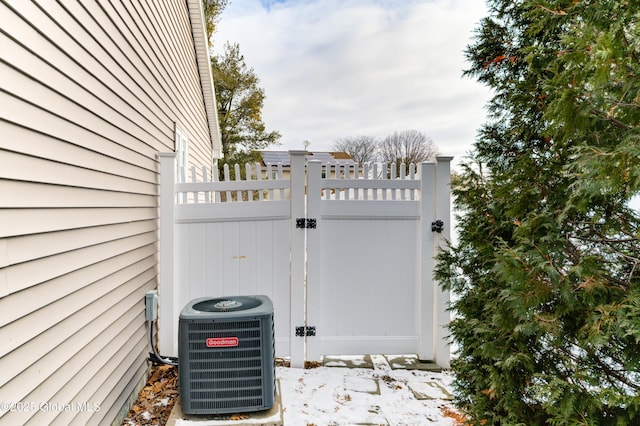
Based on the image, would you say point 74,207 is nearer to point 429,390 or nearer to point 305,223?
point 305,223

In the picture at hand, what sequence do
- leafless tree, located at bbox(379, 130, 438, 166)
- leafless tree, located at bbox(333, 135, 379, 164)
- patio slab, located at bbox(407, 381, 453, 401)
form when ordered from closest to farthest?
patio slab, located at bbox(407, 381, 453, 401) → leafless tree, located at bbox(379, 130, 438, 166) → leafless tree, located at bbox(333, 135, 379, 164)

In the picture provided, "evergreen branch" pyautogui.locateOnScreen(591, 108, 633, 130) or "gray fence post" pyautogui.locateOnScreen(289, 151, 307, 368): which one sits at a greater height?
"evergreen branch" pyautogui.locateOnScreen(591, 108, 633, 130)

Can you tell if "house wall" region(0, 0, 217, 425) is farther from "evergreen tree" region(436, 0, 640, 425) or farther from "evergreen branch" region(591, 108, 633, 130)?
"evergreen branch" region(591, 108, 633, 130)

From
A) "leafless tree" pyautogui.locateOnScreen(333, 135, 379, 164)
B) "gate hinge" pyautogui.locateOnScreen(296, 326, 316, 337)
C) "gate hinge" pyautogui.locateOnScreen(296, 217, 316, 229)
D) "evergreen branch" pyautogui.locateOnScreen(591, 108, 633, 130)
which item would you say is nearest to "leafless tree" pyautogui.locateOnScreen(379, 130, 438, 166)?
"leafless tree" pyautogui.locateOnScreen(333, 135, 379, 164)

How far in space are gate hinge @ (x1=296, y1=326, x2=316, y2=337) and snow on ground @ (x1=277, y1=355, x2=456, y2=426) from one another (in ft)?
1.04

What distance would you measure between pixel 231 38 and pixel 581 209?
1690 centimetres

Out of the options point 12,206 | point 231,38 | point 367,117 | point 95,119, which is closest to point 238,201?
point 95,119

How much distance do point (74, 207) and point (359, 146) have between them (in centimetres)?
2159

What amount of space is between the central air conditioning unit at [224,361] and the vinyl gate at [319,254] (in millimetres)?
1079

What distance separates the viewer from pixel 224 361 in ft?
8.16

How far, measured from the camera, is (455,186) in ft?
8.68

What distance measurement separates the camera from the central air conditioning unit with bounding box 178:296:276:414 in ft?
8.09

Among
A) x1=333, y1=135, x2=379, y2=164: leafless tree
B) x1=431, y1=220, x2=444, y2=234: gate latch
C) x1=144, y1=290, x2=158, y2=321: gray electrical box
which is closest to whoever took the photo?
x1=144, y1=290, x2=158, y2=321: gray electrical box

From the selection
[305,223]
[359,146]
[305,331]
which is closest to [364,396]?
[305,331]
